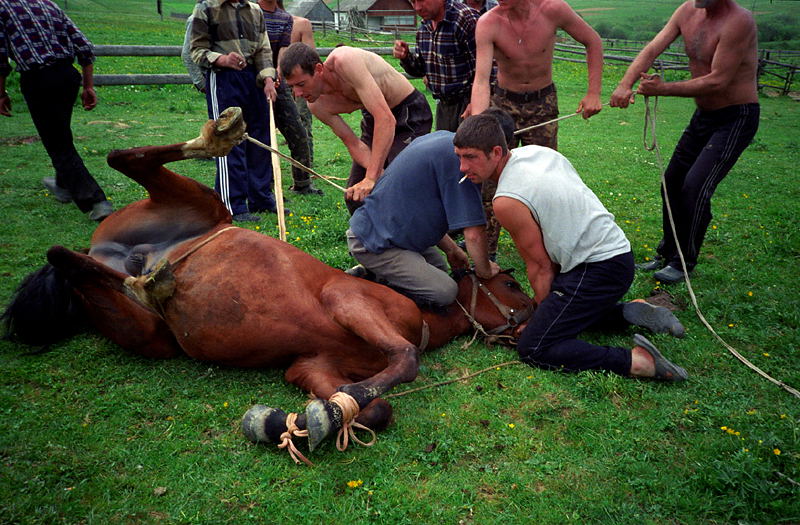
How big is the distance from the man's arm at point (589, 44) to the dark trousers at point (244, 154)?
3051mm

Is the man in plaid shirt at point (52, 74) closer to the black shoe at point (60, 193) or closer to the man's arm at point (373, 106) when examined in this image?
the black shoe at point (60, 193)

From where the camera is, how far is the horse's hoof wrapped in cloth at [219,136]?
3.22m

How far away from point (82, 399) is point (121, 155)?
133 centimetres

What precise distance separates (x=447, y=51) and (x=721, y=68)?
2.16 metres

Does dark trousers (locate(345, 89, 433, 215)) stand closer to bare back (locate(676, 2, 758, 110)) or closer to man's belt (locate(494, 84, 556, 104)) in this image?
man's belt (locate(494, 84, 556, 104))

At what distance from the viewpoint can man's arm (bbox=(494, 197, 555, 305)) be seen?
123 inches

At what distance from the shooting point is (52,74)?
4977 mm

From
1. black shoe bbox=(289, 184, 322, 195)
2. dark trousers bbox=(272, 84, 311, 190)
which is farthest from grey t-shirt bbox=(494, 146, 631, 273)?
black shoe bbox=(289, 184, 322, 195)

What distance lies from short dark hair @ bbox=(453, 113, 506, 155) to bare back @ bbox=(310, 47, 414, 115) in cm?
106

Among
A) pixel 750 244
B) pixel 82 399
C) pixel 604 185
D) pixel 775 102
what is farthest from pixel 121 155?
pixel 775 102

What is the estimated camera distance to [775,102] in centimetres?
1536

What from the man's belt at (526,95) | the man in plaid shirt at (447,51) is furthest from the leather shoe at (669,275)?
the man in plaid shirt at (447,51)

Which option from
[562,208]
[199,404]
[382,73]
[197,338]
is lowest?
[199,404]

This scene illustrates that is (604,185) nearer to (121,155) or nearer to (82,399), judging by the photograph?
(121,155)
